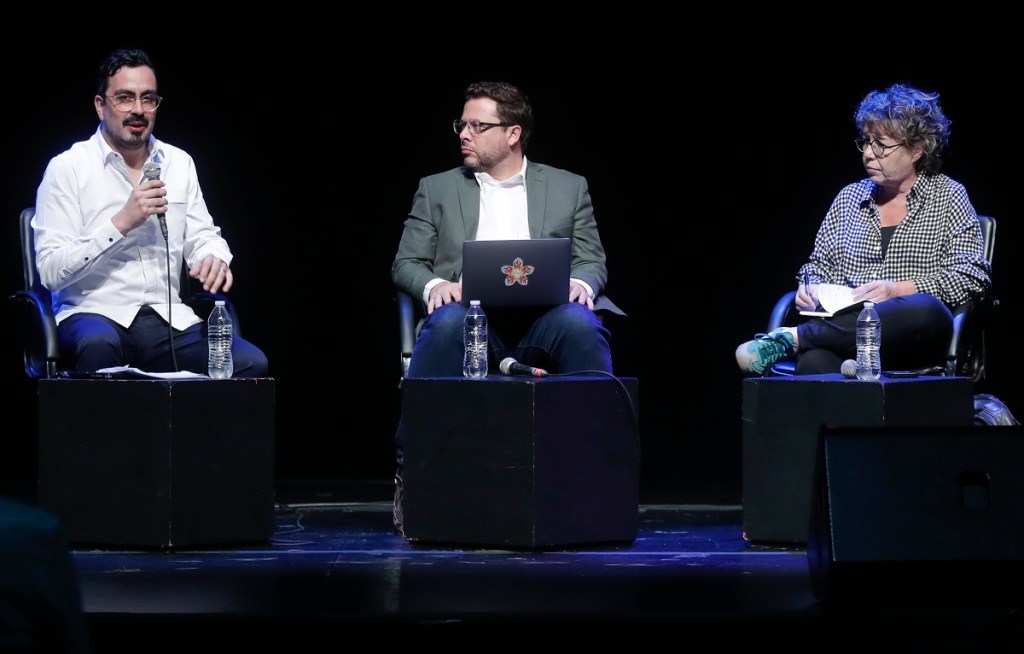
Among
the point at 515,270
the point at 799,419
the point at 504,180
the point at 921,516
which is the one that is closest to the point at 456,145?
the point at 504,180

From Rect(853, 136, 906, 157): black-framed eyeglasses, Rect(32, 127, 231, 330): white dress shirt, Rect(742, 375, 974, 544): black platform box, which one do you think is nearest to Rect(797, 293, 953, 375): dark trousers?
Rect(742, 375, 974, 544): black platform box

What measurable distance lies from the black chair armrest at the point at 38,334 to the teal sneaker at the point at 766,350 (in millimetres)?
1735

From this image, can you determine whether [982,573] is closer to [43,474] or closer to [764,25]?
[43,474]

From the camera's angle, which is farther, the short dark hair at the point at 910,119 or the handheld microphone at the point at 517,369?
the short dark hair at the point at 910,119

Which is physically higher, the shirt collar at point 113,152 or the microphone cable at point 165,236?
the shirt collar at point 113,152

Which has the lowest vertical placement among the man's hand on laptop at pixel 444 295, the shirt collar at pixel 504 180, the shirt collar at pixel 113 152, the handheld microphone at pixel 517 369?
the handheld microphone at pixel 517 369

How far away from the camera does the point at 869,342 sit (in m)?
3.44

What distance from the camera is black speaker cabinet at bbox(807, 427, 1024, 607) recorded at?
2350mm

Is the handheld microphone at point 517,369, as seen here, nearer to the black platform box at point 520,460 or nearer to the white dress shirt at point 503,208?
the black platform box at point 520,460

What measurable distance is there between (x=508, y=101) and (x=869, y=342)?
4.01 feet

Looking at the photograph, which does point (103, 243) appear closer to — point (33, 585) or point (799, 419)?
point (799, 419)

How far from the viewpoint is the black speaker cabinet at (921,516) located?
7.71 ft

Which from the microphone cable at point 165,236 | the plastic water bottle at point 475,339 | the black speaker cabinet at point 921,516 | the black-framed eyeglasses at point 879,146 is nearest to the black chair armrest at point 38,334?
the microphone cable at point 165,236

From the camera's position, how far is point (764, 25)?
4.70 meters
